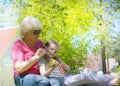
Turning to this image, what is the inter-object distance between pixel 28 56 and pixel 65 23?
969 centimetres

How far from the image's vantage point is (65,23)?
11.7 m

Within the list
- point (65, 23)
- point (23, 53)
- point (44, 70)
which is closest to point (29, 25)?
point (23, 53)

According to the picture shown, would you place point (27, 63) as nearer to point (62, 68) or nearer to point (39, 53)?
point (39, 53)

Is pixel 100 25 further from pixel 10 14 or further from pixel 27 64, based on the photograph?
pixel 27 64

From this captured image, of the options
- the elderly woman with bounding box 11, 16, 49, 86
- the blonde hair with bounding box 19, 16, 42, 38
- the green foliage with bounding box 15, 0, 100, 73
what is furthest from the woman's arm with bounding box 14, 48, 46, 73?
the green foliage with bounding box 15, 0, 100, 73

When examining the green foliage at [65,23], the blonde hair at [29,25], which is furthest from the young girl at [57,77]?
the green foliage at [65,23]

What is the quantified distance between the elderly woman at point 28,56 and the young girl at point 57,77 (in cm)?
5

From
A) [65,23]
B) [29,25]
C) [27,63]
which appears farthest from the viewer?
[65,23]

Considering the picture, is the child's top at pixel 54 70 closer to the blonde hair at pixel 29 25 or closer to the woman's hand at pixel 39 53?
the woman's hand at pixel 39 53

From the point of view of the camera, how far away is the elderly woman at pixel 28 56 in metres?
1.96

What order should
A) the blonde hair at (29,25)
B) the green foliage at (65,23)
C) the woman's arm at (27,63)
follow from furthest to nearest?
the green foliage at (65,23) < the blonde hair at (29,25) < the woman's arm at (27,63)

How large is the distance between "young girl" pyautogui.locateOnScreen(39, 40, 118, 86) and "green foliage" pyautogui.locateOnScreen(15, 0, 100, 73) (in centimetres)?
926

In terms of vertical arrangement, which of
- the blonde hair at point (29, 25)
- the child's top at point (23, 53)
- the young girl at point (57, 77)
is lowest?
the young girl at point (57, 77)

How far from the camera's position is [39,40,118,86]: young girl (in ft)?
6.57
